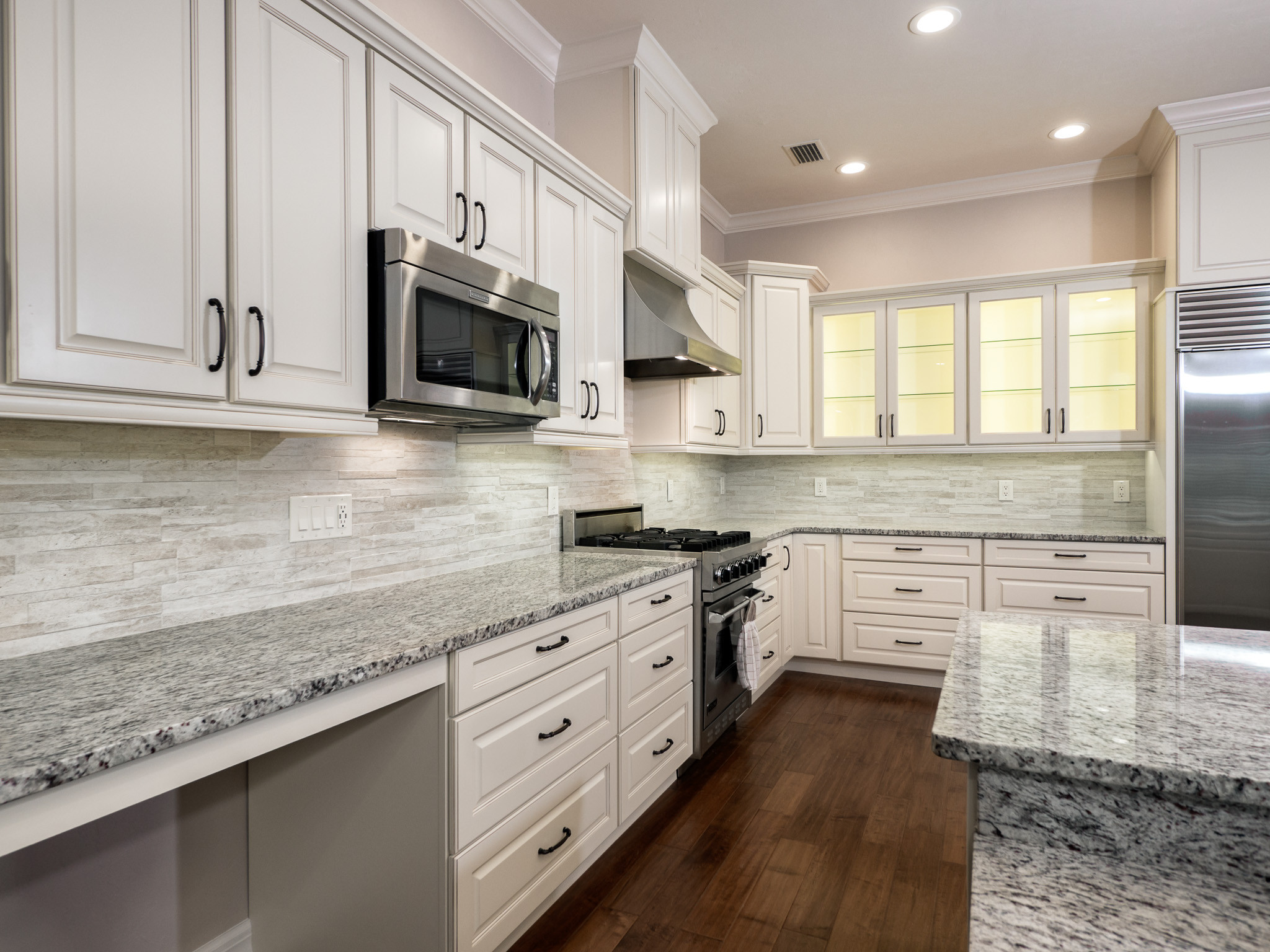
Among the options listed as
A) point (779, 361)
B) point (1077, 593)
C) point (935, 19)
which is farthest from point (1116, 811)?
point (779, 361)

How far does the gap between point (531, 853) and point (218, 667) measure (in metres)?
0.95

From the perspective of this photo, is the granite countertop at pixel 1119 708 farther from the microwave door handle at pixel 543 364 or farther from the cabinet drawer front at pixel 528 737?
the microwave door handle at pixel 543 364

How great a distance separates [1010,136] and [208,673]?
166 inches

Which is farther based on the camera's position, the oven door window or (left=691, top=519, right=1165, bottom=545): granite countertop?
(left=691, top=519, right=1165, bottom=545): granite countertop

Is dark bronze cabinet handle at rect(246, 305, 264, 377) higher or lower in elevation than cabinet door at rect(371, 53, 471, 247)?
lower

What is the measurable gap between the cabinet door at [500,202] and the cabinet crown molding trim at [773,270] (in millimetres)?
2160

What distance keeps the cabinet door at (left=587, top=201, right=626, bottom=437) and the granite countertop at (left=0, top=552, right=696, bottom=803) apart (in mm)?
834

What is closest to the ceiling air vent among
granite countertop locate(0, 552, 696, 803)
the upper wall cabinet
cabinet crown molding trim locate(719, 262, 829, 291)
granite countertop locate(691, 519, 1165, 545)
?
cabinet crown molding trim locate(719, 262, 829, 291)

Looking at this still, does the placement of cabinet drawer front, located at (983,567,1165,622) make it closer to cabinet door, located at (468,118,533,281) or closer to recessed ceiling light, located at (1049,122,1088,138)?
recessed ceiling light, located at (1049,122,1088,138)

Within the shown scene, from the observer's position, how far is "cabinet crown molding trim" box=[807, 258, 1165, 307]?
12.4 feet

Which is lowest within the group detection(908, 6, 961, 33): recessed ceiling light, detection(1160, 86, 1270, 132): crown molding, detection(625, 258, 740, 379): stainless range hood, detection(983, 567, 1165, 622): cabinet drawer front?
detection(983, 567, 1165, 622): cabinet drawer front

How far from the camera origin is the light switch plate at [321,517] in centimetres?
187

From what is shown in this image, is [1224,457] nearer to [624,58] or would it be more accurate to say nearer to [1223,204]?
[1223,204]

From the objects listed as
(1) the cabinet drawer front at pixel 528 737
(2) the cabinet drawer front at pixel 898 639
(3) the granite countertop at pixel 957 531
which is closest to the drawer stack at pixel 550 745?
(1) the cabinet drawer front at pixel 528 737
